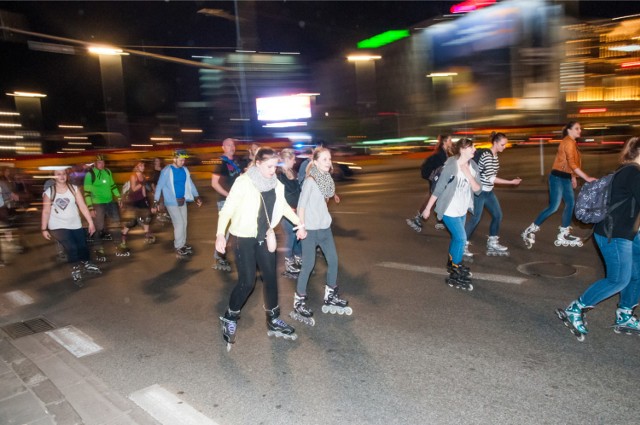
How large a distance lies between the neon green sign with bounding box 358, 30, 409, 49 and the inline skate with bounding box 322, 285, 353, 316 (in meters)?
20.5

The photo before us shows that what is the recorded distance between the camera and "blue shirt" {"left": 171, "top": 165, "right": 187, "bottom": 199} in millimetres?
8344

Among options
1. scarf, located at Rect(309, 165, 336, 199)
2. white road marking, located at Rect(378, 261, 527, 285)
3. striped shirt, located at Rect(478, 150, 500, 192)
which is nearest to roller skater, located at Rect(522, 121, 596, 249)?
striped shirt, located at Rect(478, 150, 500, 192)

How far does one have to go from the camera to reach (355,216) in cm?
1180

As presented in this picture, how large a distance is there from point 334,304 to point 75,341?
284cm

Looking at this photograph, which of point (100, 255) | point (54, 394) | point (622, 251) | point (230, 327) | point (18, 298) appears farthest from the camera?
point (100, 255)

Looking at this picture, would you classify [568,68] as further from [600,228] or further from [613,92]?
[600,228]

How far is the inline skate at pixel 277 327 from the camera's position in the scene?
489 centimetres

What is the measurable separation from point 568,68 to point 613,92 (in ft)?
3.86

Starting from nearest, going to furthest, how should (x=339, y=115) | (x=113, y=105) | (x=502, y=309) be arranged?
1. (x=502, y=309)
2. (x=113, y=105)
3. (x=339, y=115)

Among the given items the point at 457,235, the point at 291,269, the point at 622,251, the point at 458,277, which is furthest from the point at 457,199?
Answer: the point at 291,269

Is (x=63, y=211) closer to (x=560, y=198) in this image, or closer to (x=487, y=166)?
(x=487, y=166)

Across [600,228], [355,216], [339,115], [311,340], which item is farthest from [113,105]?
[600,228]

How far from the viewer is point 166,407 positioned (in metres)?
3.71

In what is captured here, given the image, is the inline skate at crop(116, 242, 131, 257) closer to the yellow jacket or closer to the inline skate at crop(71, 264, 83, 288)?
the inline skate at crop(71, 264, 83, 288)
